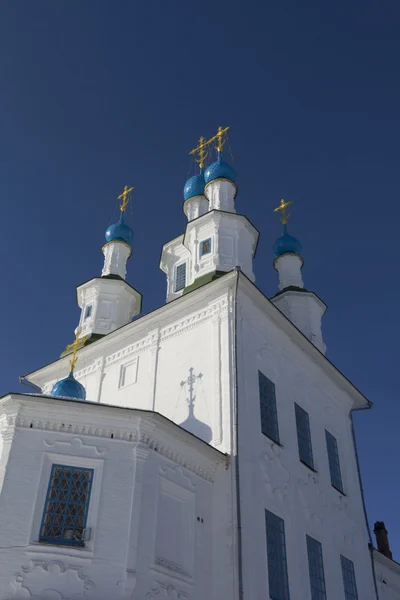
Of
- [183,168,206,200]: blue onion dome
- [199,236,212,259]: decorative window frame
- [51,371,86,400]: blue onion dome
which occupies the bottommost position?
[51,371,86,400]: blue onion dome

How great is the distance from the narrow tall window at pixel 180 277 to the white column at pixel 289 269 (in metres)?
3.38

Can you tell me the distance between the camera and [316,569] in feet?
40.8

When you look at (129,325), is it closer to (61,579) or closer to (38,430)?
(38,430)

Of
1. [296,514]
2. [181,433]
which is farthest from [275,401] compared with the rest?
[181,433]

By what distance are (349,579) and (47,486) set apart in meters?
7.65

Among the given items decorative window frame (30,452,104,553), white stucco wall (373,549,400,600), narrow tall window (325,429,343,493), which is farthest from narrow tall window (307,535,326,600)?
decorative window frame (30,452,104,553)

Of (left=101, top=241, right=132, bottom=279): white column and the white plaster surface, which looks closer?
the white plaster surface

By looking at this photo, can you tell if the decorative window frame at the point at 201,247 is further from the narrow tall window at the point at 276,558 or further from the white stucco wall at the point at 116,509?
the narrow tall window at the point at 276,558

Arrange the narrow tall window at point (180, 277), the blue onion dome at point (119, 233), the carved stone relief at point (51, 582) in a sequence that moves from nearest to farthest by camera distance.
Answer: the carved stone relief at point (51, 582) < the narrow tall window at point (180, 277) < the blue onion dome at point (119, 233)

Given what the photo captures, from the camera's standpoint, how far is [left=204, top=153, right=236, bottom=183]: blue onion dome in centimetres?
1767

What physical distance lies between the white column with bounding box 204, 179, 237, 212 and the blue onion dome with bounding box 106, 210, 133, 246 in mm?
3224

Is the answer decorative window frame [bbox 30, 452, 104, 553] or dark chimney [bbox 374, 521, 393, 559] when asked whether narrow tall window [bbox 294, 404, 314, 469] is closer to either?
decorative window frame [bbox 30, 452, 104, 553]

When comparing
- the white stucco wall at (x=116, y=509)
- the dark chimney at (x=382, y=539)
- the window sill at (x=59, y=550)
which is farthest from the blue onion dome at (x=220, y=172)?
the window sill at (x=59, y=550)

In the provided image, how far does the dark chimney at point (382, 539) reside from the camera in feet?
60.3
